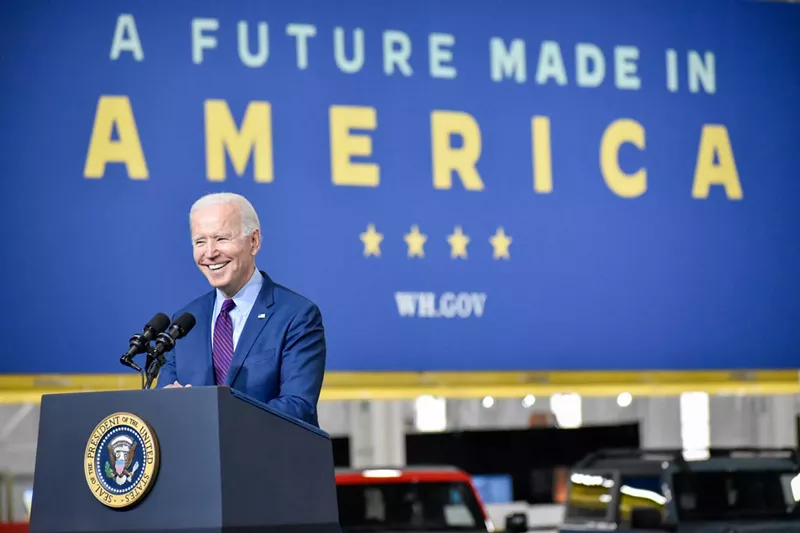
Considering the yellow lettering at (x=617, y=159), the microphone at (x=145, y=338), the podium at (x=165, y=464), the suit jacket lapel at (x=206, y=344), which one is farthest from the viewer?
the yellow lettering at (x=617, y=159)

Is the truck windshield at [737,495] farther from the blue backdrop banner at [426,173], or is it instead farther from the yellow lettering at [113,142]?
the yellow lettering at [113,142]

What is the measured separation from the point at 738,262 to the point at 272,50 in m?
3.78

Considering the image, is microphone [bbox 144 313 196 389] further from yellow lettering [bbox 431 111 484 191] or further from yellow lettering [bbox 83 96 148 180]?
yellow lettering [bbox 431 111 484 191]

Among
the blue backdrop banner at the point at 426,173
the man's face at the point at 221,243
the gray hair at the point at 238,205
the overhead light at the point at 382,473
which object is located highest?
the blue backdrop banner at the point at 426,173

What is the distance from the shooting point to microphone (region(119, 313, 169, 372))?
3.97m

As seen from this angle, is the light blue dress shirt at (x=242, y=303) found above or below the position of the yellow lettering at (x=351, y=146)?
below

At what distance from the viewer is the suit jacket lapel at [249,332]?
4316mm

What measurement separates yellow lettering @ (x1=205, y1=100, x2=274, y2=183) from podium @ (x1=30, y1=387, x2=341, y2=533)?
6023 mm

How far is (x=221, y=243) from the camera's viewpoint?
4363mm

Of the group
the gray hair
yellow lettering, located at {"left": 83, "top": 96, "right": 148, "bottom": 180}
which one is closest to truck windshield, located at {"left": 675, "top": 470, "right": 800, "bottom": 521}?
yellow lettering, located at {"left": 83, "top": 96, "right": 148, "bottom": 180}

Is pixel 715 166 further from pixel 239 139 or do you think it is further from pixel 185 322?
pixel 185 322

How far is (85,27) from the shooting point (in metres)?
9.71

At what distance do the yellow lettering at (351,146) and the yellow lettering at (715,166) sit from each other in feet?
8.10

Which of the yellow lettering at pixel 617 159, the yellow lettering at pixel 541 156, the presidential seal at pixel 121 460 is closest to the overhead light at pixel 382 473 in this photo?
the yellow lettering at pixel 541 156
